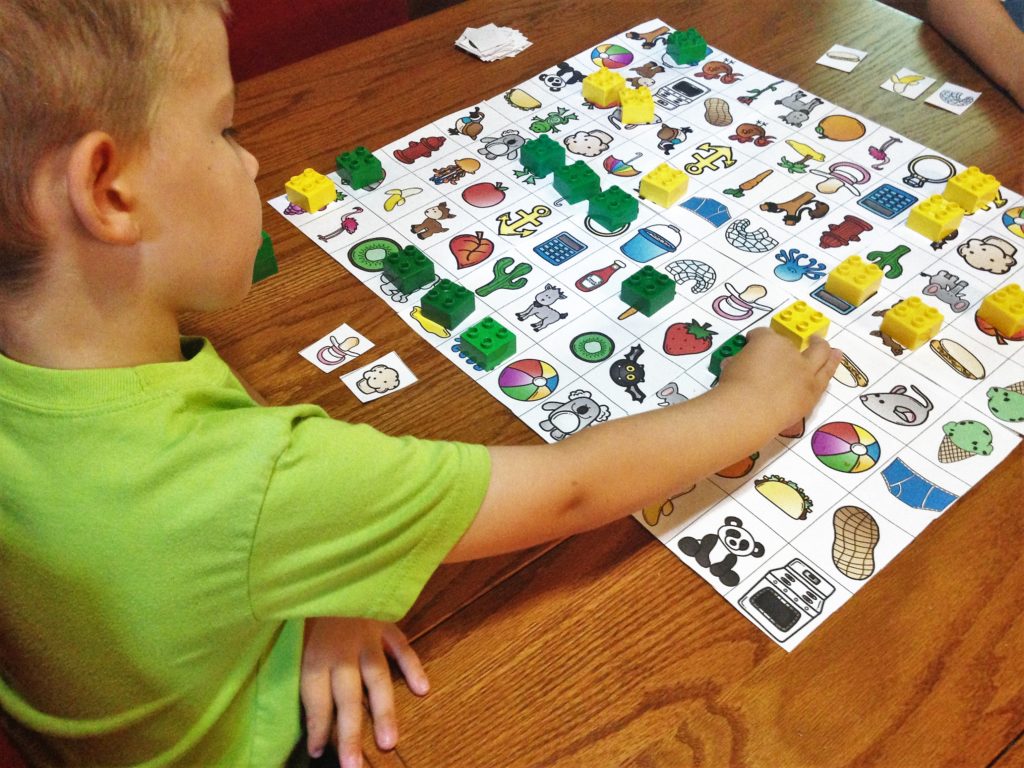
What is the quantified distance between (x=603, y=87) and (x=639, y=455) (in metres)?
0.53

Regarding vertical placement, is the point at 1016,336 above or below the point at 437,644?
above

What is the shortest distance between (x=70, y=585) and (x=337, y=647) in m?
0.18

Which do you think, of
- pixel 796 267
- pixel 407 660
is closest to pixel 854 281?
pixel 796 267

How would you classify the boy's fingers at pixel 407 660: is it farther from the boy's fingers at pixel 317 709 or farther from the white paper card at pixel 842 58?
the white paper card at pixel 842 58

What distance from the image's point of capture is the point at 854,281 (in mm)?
738

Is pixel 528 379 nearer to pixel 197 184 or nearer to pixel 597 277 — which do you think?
pixel 597 277

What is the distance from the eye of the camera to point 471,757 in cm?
Answer: 50

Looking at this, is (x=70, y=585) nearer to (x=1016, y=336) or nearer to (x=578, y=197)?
(x=578, y=197)

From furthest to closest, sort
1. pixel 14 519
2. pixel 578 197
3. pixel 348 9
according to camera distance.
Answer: pixel 348 9
pixel 578 197
pixel 14 519

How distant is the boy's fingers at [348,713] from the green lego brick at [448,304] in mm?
311

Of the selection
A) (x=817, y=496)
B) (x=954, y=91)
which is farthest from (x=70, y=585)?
(x=954, y=91)

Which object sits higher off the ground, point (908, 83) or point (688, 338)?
point (908, 83)

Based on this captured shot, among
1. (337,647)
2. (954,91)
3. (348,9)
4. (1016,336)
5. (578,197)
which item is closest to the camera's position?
(337,647)

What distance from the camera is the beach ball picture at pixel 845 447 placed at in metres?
0.63
